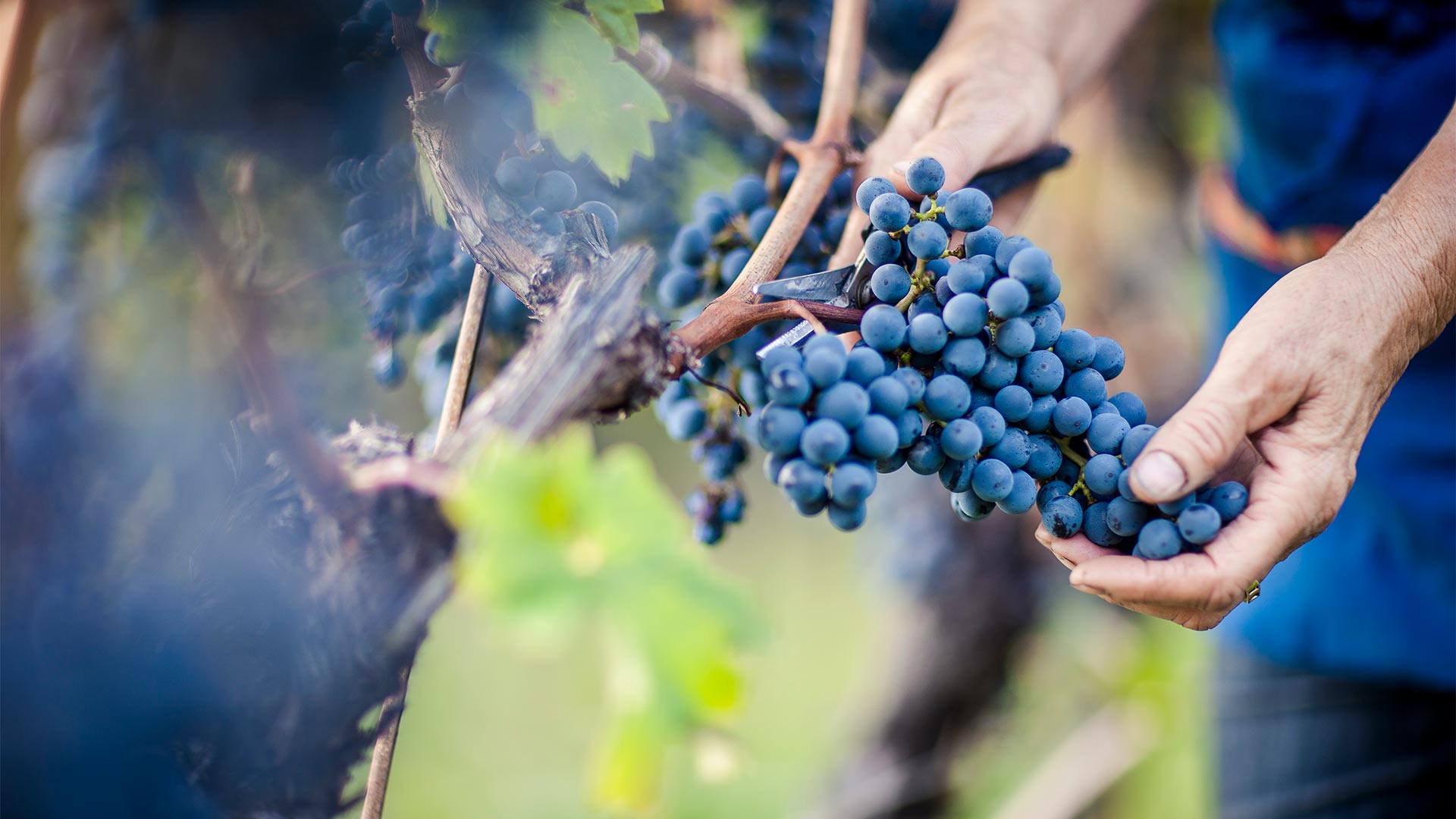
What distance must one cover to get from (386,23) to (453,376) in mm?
540

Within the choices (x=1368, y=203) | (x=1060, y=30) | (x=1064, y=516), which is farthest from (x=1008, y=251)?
(x=1368, y=203)

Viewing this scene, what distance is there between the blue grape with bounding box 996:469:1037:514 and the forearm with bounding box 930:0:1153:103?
2.37 ft

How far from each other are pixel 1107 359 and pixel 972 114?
0.40m

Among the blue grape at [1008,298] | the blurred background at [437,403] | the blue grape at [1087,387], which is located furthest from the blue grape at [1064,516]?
the blurred background at [437,403]

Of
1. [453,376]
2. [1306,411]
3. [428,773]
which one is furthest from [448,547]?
[428,773]

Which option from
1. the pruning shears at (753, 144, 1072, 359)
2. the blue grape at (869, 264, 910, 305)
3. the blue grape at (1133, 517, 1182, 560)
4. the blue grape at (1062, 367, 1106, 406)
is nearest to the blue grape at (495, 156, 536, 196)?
the pruning shears at (753, 144, 1072, 359)

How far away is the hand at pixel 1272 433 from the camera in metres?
0.79

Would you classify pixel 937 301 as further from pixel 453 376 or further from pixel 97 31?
pixel 97 31

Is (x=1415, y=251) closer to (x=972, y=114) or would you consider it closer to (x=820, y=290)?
(x=972, y=114)

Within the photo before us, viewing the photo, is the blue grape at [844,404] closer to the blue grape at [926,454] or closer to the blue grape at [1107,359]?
the blue grape at [926,454]

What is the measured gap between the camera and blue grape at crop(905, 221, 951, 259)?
2.65 ft

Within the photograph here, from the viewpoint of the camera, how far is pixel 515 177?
35.1 inches

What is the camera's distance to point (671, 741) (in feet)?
1.76

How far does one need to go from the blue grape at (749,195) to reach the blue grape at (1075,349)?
413 millimetres
